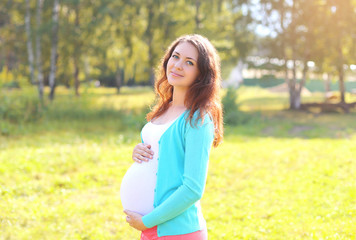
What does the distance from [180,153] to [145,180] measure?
0.94ft

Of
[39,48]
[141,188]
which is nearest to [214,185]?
[141,188]

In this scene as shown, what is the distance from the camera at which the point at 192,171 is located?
1697 millimetres

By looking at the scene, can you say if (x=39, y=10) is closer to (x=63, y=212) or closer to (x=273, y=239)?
(x=63, y=212)

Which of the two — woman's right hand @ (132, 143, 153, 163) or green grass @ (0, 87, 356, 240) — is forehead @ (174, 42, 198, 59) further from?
green grass @ (0, 87, 356, 240)

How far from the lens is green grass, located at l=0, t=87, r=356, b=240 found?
4547mm

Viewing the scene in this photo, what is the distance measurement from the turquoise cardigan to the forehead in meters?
0.30

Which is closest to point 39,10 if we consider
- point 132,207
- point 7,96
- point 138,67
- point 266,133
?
point 7,96

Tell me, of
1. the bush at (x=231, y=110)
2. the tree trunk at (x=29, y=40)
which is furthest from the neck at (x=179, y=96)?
the tree trunk at (x=29, y=40)

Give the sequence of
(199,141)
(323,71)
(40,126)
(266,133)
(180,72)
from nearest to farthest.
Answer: (199,141), (180,72), (40,126), (266,133), (323,71)

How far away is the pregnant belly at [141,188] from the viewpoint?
6.41 ft

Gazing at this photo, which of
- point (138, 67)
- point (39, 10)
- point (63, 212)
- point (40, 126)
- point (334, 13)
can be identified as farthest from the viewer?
point (138, 67)

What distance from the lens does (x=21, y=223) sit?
4.54m

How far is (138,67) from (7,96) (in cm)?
1170

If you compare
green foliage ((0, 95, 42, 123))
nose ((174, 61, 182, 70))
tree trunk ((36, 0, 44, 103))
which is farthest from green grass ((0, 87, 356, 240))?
tree trunk ((36, 0, 44, 103))
